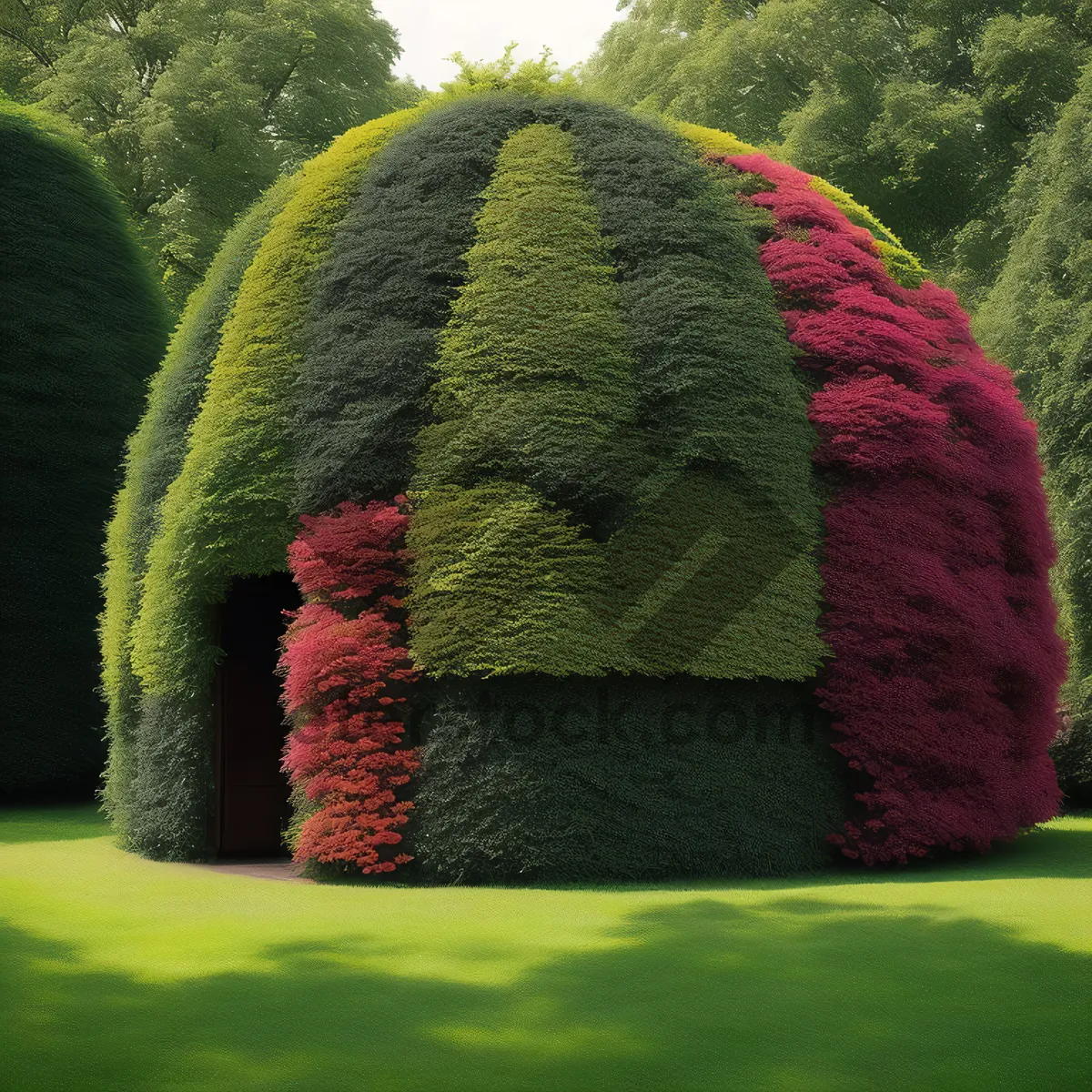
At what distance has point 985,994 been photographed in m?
6.64

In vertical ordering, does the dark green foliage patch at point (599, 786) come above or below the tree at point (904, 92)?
below

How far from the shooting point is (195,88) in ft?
84.3

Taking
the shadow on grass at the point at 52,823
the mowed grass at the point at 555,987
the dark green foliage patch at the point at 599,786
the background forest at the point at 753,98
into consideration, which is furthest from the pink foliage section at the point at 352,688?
the background forest at the point at 753,98

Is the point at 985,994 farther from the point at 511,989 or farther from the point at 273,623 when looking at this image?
the point at 273,623

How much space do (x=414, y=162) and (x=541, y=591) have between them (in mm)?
4918

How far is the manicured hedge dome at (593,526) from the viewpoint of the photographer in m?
10.7

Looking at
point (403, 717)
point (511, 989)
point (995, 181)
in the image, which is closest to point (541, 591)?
point (403, 717)

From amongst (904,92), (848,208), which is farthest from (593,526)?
(904,92)

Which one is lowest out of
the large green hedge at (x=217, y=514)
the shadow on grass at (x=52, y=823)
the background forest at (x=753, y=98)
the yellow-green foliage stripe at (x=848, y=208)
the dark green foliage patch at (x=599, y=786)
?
the shadow on grass at (x=52, y=823)

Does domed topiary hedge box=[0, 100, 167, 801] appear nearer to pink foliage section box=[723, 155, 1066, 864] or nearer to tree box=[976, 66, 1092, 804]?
pink foliage section box=[723, 155, 1066, 864]

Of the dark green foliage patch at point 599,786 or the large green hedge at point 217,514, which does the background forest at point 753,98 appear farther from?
the dark green foliage patch at point 599,786

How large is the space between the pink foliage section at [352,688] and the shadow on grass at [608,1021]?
266 centimetres

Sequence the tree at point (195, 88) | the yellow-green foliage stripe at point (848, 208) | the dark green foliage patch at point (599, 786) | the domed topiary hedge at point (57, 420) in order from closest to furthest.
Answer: the dark green foliage patch at point (599, 786) < the yellow-green foliage stripe at point (848, 208) < the domed topiary hedge at point (57, 420) < the tree at point (195, 88)

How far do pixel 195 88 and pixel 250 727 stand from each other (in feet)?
56.3
